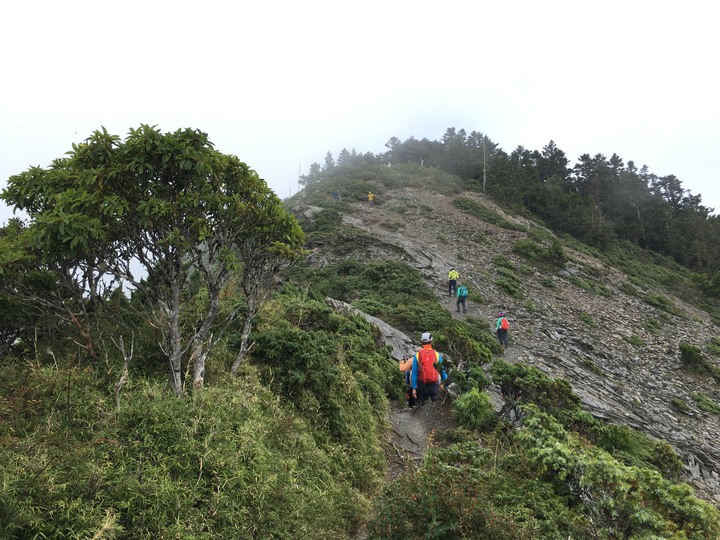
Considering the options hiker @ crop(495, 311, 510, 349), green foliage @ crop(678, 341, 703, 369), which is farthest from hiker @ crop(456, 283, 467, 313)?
green foliage @ crop(678, 341, 703, 369)

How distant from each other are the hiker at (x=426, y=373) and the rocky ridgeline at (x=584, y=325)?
407 centimetres

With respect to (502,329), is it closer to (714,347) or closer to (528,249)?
(714,347)

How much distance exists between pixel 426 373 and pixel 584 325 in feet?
50.9

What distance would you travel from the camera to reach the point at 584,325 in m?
19.5

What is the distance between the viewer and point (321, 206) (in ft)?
112

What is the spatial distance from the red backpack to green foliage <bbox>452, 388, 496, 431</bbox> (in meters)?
0.78

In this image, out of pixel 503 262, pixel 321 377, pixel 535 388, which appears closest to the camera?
pixel 321 377

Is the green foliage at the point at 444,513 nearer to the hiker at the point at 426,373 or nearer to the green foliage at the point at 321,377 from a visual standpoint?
the green foliage at the point at 321,377

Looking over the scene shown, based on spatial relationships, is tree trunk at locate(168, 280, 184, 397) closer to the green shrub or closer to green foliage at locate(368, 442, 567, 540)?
green foliage at locate(368, 442, 567, 540)

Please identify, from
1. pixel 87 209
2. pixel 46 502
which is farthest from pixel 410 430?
pixel 87 209

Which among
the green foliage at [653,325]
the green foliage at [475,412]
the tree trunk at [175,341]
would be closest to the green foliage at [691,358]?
the green foliage at [653,325]

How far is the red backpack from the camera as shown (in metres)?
7.69

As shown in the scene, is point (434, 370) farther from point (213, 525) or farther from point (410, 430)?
point (213, 525)

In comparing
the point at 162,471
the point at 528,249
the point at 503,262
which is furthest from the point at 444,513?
the point at 528,249
